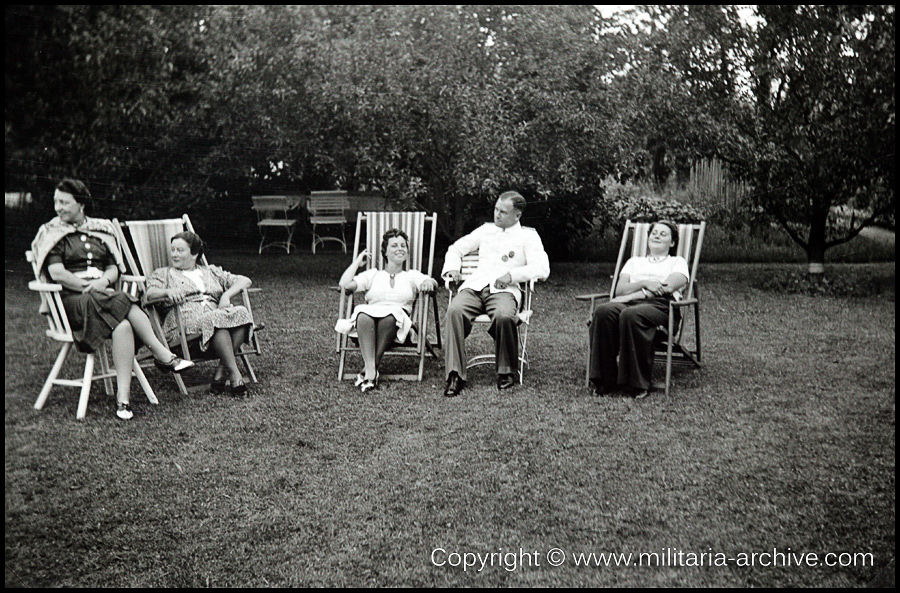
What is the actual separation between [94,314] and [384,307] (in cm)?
228

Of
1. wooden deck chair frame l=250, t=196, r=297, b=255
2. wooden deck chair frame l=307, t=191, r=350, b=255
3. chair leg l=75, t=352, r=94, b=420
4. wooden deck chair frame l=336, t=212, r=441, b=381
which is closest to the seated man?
wooden deck chair frame l=336, t=212, r=441, b=381

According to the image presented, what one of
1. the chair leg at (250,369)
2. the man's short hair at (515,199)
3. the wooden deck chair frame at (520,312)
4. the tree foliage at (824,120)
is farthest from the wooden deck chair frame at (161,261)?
the tree foliage at (824,120)

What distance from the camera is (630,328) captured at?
438 centimetres

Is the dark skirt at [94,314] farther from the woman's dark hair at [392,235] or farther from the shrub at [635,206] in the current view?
the shrub at [635,206]

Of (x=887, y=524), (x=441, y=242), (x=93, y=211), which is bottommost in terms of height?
(x=887, y=524)

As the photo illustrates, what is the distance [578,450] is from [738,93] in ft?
5.34

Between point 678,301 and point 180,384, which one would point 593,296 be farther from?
point 180,384

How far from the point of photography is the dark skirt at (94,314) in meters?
2.29

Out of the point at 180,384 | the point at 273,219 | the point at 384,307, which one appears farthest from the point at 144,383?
the point at 384,307

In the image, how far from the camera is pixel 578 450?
11.1 ft

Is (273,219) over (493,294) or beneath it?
over

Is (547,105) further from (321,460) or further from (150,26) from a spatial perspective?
(321,460)

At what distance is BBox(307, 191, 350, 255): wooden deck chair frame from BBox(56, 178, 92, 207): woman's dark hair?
26.5 inches

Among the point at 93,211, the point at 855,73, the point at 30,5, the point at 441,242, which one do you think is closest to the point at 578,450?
the point at 441,242
